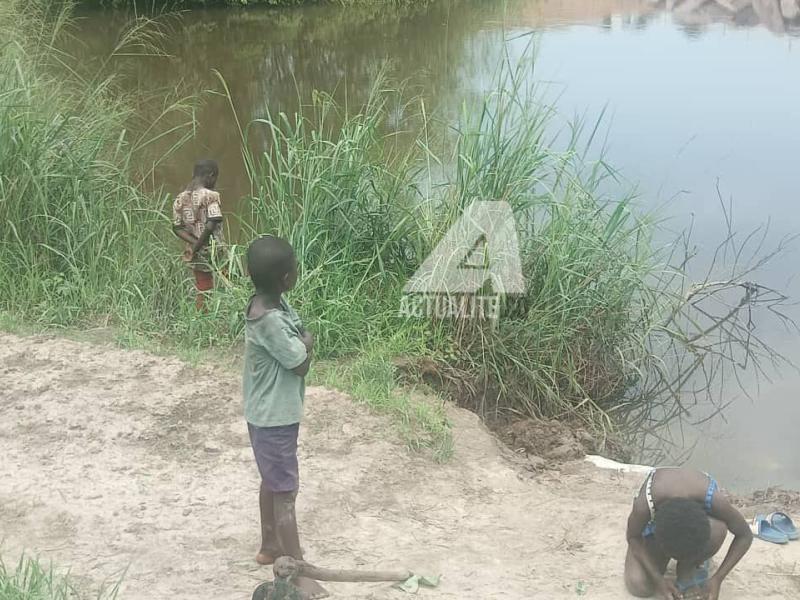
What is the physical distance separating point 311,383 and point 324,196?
1.19 metres

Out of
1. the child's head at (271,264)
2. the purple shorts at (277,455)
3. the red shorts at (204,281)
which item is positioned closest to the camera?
the child's head at (271,264)

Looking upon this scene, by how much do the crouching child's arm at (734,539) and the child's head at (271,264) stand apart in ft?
4.97

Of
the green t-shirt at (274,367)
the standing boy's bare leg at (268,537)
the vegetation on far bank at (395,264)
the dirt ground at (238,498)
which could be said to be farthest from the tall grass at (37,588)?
the vegetation on far bank at (395,264)

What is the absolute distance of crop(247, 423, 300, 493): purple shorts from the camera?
276 centimetres

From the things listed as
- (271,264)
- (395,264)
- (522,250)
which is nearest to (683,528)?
(271,264)

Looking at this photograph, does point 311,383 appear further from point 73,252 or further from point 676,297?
point 676,297

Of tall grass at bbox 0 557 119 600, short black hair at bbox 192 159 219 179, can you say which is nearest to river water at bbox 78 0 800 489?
short black hair at bbox 192 159 219 179

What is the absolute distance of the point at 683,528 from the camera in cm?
265

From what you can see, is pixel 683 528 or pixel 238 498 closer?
A: pixel 683 528

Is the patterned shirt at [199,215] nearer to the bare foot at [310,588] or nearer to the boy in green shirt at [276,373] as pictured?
the boy in green shirt at [276,373]

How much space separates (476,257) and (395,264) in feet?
1.82

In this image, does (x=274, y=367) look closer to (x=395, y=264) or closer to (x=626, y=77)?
(x=395, y=264)

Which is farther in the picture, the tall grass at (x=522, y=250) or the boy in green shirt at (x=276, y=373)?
the tall grass at (x=522, y=250)

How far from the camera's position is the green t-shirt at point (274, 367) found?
2.65 m
